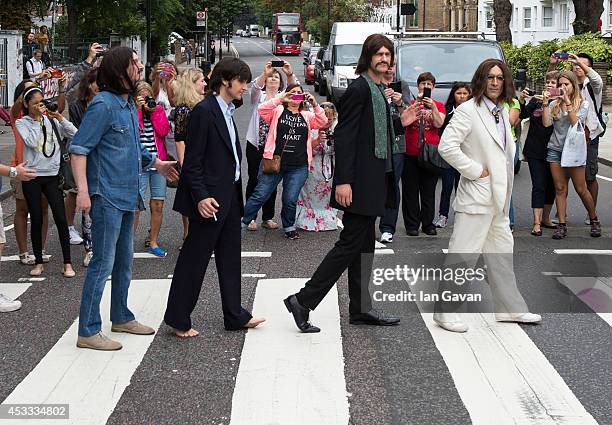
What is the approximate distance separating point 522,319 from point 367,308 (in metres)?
1.12

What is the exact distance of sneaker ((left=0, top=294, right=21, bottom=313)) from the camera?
306 inches

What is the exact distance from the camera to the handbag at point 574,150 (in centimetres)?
1042

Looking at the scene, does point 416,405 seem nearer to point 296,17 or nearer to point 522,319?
point 522,319

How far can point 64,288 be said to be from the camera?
8547 mm

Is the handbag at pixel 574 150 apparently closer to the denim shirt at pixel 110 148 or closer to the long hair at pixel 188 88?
the long hair at pixel 188 88

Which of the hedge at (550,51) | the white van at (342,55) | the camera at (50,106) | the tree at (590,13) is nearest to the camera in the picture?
the camera at (50,106)

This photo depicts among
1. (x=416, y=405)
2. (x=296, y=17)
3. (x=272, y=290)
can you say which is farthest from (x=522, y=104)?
(x=296, y=17)

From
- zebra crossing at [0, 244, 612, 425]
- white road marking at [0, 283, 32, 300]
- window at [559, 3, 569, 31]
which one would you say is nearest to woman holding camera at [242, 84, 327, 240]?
white road marking at [0, 283, 32, 300]

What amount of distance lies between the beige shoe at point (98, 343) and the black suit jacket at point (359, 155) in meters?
1.77

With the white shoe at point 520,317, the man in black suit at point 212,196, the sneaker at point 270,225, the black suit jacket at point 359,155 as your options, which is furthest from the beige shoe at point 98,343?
the sneaker at point 270,225

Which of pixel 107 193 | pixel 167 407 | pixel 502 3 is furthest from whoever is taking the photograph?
pixel 502 3

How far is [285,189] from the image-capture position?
10.8 meters

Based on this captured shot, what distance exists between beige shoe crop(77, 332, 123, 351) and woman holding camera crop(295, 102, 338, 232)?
465 cm

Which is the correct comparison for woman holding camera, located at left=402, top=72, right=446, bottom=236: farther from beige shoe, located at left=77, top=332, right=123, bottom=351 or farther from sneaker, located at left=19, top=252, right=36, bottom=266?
beige shoe, located at left=77, top=332, right=123, bottom=351
